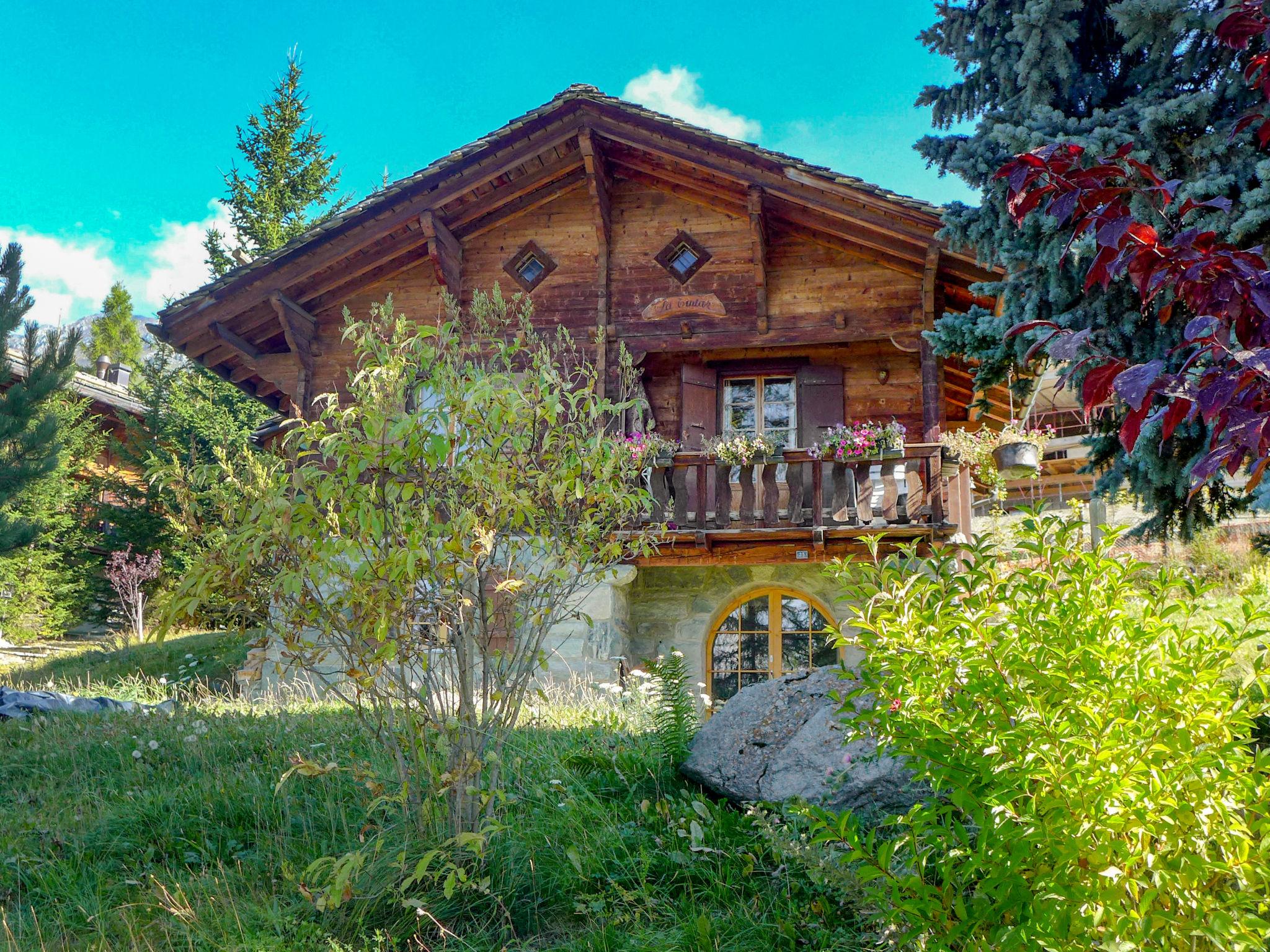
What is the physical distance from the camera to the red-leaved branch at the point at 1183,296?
192 cm

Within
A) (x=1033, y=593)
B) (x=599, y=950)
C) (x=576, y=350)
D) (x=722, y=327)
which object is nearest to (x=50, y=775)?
(x=599, y=950)

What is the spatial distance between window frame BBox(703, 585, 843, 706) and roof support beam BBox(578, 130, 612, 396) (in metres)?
2.63

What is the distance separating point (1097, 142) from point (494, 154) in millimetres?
6796

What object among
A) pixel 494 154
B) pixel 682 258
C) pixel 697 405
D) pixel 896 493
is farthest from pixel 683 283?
pixel 896 493

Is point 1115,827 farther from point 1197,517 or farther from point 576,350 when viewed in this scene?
point 576,350

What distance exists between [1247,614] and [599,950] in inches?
85.9

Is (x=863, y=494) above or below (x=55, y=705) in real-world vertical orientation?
above

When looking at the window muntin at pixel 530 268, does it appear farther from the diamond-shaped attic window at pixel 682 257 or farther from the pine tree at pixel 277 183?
the pine tree at pixel 277 183

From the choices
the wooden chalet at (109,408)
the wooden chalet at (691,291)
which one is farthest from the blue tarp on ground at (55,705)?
the wooden chalet at (109,408)

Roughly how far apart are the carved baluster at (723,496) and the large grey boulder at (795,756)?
14.5 ft

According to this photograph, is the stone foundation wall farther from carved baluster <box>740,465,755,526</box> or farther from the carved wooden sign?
the carved wooden sign

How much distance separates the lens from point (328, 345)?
37.6 feet

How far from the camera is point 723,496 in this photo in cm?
944

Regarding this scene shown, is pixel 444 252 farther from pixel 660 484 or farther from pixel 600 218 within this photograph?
pixel 660 484
